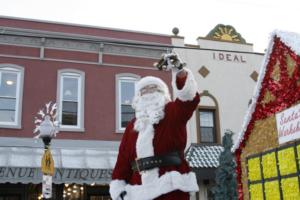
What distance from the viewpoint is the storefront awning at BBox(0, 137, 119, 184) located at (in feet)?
38.0

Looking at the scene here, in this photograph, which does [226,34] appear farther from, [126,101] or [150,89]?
[150,89]

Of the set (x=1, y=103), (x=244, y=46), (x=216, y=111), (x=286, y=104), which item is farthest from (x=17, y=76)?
(x=286, y=104)

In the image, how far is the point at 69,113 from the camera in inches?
546

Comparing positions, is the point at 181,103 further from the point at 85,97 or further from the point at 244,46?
the point at 244,46

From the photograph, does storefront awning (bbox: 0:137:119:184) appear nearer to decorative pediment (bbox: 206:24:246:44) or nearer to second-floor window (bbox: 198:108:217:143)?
second-floor window (bbox: 198:108:217:143)

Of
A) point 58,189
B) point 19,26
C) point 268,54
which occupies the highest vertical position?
point 19,26

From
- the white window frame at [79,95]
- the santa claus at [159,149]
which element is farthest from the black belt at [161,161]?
the white window frame at [79,95]

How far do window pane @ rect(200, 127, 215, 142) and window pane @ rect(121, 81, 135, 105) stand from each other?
280 centimetres

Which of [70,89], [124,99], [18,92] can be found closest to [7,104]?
[18,92]

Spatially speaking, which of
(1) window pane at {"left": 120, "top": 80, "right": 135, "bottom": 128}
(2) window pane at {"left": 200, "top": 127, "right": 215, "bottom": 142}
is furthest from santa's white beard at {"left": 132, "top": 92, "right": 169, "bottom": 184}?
(2) window pane at {"left": 200, "top": 127, "right": 215, "bottom": 142}

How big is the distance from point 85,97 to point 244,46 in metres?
6.52

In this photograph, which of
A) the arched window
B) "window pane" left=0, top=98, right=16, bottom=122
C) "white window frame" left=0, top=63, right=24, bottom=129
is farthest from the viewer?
the arched window

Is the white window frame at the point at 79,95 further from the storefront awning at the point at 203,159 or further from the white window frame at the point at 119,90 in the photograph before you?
the storefront awning at the point at 203,159

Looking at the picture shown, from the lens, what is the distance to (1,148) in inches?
486
